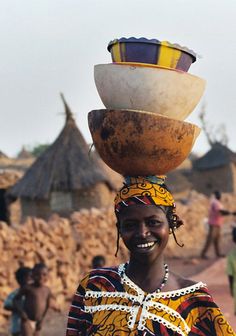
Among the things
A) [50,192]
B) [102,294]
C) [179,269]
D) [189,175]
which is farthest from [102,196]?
[189,175]

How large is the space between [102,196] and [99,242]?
9.23 ft

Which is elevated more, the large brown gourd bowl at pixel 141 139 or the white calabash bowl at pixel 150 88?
the white calabash bowl at pixel 150 88

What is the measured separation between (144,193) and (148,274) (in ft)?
1.10

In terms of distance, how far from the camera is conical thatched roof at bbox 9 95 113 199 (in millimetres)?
14242

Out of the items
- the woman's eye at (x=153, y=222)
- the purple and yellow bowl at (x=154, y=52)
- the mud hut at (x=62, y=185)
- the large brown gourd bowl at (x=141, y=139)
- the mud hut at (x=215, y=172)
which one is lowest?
the woman's eye at (x=153, y=222)

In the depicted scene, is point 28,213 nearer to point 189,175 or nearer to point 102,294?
point 102,294

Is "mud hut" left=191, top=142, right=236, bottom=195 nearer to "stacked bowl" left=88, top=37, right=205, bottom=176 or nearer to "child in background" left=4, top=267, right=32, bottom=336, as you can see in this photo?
"child in background" left=4, top=267, right=32, bottom=336

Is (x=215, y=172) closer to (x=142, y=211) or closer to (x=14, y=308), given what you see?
(x=14, y=308)

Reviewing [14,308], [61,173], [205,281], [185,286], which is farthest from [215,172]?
[185,286]

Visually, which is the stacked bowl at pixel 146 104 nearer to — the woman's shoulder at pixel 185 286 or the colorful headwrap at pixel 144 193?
the colorful headwrap at pixel 144 193

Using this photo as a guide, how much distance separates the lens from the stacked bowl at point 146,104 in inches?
94.3

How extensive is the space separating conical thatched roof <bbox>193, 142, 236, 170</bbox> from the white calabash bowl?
2496cm

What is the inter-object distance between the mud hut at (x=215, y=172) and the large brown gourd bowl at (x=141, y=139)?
24306mm

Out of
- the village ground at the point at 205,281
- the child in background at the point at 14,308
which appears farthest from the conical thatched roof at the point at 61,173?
the child in background at the point at 14,308
